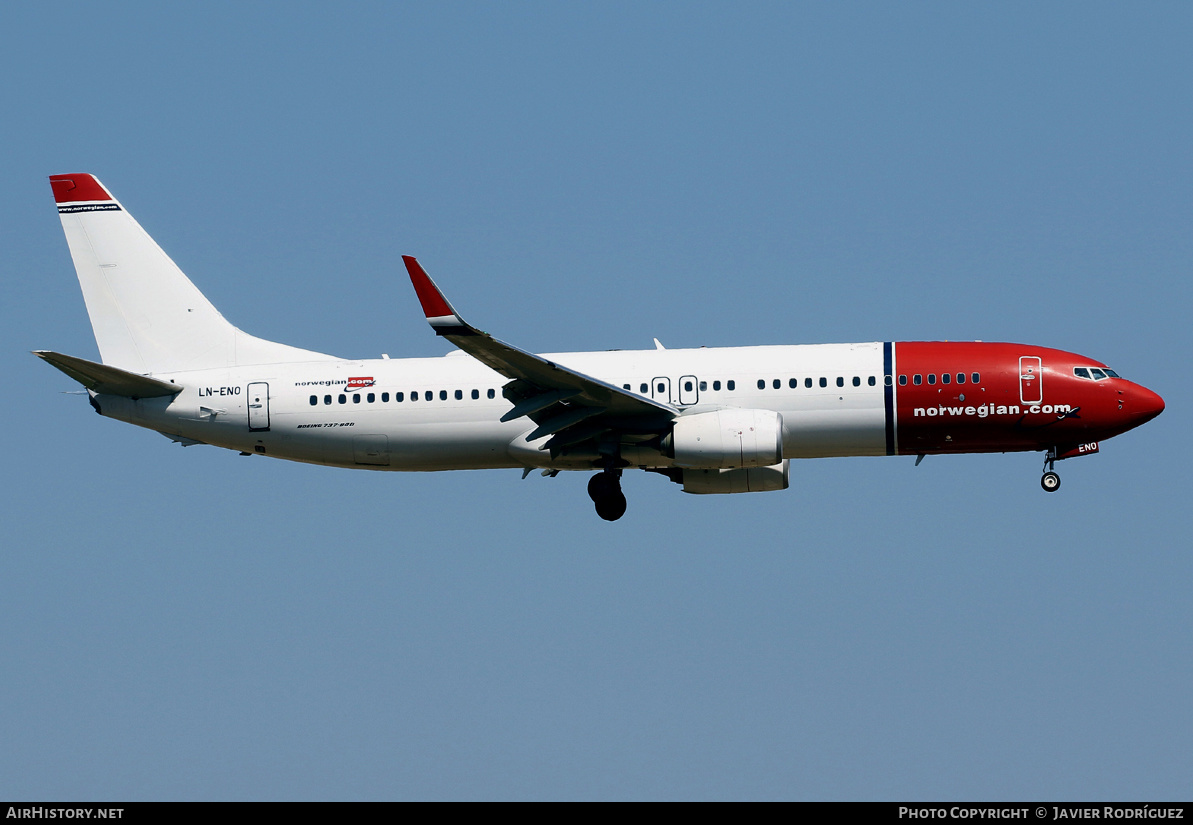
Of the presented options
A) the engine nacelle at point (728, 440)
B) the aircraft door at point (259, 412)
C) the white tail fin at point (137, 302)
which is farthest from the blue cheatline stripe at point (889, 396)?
the aircraft door at point (259, 412)

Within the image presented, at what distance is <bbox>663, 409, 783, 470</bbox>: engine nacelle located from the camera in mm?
39438

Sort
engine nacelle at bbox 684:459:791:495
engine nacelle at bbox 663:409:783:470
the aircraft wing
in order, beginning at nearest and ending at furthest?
the aircraft wing
engine nacelle at bbox 663:409:783:470
engine nacelle at bbox 684:459:791:495

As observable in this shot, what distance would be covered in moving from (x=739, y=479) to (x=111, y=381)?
17.0 metres

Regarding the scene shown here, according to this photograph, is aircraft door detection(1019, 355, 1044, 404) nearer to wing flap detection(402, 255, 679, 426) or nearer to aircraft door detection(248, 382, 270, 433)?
wing flap detection(402, 255, 679, 426)

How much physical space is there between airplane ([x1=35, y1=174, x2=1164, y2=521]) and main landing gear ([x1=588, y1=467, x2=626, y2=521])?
42 mm

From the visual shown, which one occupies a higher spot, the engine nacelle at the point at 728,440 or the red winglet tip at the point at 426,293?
the red winglet tip at the point at 426,293

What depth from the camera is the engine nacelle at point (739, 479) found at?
42844 millimetres

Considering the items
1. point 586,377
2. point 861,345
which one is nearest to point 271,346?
point 586,377

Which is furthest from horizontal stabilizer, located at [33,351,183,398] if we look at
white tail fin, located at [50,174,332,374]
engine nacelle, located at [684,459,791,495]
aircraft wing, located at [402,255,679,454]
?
engine nacelle, located at [684,459,791,495]

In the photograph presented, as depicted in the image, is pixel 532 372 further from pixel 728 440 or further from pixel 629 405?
pixel 728 440

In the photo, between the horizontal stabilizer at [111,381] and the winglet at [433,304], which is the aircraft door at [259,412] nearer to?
the horizontal stabilizer at [111,381]

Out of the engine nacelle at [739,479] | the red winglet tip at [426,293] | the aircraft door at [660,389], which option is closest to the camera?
the red winglet tip at [426,293]

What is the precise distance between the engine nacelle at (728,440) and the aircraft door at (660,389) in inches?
50.3
